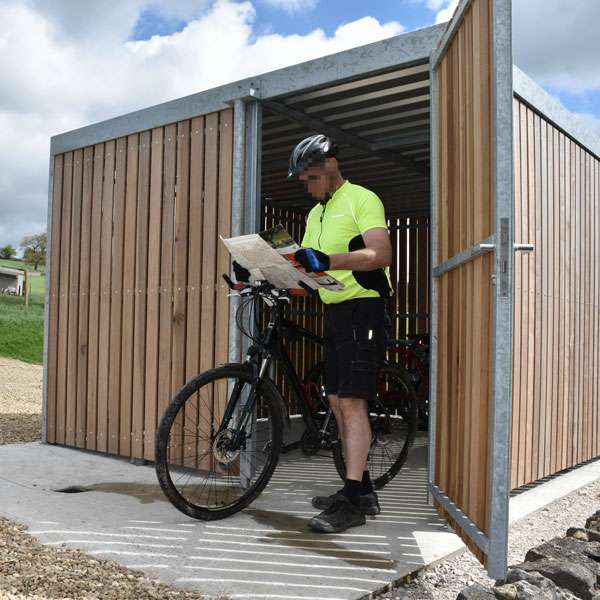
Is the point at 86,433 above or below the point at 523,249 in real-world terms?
below

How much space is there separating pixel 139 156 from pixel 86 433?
215 centimetres

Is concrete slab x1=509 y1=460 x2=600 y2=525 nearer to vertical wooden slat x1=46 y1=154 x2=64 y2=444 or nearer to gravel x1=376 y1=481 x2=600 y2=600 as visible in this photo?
gravel x1=376 y1=481 x2=600 y2=600

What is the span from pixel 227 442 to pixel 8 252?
242 ft

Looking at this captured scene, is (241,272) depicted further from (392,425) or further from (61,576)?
(61,576)

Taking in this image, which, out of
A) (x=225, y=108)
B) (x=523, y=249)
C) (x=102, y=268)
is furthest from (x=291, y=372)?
(x=102, y=268)

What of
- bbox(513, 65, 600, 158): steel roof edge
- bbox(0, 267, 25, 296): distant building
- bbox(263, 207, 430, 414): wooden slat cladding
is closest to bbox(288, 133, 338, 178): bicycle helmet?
bbox(513, 65, 600, 158): steel roof edge

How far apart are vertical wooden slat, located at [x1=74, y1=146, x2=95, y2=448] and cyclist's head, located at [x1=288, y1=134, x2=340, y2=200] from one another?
105 inches

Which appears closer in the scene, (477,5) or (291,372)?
(477,5)

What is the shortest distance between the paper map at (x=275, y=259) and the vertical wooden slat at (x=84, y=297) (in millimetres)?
2484

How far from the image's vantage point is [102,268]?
550 cm

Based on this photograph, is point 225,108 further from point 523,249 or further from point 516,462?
point 516,462

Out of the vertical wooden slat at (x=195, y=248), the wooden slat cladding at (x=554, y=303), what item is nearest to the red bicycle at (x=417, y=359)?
A: the wooden slat cladding at (x=554, y=303)

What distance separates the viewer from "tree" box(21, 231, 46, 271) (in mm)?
56500

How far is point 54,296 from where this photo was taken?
5.88m
